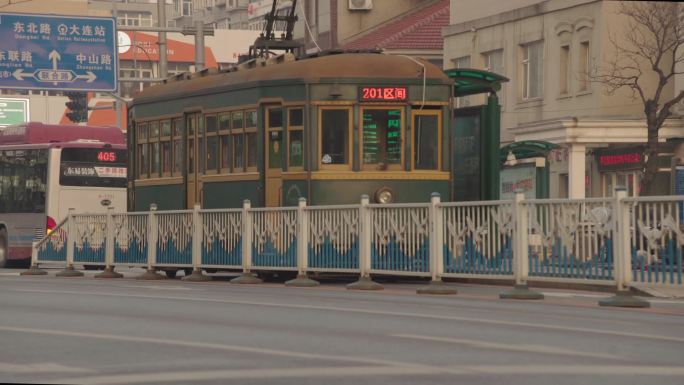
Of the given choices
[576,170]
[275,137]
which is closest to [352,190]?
[275,137]

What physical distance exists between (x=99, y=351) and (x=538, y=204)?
8354 millimetres

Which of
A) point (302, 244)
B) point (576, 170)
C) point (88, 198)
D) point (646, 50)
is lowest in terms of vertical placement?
point (302, 244)

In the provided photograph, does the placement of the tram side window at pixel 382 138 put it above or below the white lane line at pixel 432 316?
above

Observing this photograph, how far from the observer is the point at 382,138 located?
24.8 m

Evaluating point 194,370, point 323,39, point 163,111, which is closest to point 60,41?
point 163,111

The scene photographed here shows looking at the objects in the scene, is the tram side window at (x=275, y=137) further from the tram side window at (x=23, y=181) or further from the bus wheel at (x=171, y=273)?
the tram side window at (x=23, y=181)

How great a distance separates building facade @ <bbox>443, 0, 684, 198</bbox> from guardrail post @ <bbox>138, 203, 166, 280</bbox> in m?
18.2

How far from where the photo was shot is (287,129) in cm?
2494

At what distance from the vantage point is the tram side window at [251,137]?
25.5 metres

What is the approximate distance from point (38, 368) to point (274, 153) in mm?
14625

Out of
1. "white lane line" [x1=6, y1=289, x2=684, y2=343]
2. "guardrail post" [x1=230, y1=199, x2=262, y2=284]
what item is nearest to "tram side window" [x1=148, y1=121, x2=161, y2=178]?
"guardrail post" [x1=230, y1=199, x2=262, y2=284]

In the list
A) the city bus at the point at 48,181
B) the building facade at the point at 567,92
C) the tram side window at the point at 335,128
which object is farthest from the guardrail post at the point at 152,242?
the building facade at the point at 567,92

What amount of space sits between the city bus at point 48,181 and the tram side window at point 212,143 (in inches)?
483

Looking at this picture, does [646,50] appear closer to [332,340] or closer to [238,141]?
[238,141]
